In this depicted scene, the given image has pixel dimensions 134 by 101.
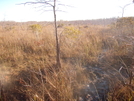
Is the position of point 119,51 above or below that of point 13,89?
above

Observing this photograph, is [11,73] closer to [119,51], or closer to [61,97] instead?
[61,97]

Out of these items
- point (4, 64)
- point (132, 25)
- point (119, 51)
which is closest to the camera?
point (4, 64)

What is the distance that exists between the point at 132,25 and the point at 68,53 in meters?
5.31

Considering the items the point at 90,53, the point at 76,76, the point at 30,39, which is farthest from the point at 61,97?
the point at 30,39

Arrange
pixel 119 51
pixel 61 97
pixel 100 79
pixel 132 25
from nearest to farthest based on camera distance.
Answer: pixel 61 97
pixel 100 79
pixel 119 51
pixel 132 25

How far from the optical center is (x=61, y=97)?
5.05ft

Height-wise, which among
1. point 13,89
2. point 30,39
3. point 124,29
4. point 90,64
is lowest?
point 13,89

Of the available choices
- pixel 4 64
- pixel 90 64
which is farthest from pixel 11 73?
pixel 90 64

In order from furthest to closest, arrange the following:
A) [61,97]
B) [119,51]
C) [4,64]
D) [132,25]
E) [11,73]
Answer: [132,25], [119,51], [4,64], [11,73], [61,97]

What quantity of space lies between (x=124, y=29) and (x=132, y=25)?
493 mm

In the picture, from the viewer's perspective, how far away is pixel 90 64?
290 centimetres

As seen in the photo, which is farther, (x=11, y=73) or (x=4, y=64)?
(x=4, y=64)

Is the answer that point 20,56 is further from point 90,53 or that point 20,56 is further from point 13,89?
point 90,53

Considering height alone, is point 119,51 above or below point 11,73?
above
